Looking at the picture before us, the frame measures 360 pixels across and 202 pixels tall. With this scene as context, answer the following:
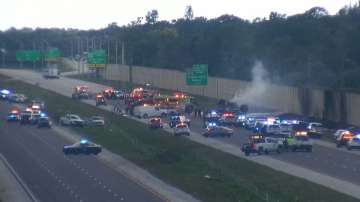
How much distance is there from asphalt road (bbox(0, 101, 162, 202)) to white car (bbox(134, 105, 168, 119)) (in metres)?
13.9

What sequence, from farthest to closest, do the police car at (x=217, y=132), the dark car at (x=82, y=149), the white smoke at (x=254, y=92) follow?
the white smoke at (x=254, y=92) → the police car at (x=217, y=132) → the dark car at (x=82, y=149)

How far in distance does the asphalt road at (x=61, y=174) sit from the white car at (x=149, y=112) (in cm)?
1395

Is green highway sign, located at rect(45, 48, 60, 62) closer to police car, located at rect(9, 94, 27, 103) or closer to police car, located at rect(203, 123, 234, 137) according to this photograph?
police car, located at rect(9, 94, 27, 103)

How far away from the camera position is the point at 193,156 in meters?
49.3

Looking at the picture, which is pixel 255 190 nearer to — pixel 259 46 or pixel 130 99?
pixel 130 99

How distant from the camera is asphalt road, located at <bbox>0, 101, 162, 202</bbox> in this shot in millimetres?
35812

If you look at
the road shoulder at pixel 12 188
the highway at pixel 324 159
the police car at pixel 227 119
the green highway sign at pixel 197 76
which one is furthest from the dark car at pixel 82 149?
the green highway sign at pixel 197 76

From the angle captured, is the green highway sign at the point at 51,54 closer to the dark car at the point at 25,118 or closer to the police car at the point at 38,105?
the police car at the point at 38,105

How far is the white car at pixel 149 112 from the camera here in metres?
77.9

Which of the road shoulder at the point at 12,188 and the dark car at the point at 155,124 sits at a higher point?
the dark car at the point at 155,124

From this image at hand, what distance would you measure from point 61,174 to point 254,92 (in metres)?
44.2

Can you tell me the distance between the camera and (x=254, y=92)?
8569 cm

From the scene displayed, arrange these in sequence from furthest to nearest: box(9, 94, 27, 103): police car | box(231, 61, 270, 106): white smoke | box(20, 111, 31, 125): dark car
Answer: box(9, 94, 27, 103): police car, box(231, 61, 270, 106): white smoke, box(20, 111, 31, 125): dark car

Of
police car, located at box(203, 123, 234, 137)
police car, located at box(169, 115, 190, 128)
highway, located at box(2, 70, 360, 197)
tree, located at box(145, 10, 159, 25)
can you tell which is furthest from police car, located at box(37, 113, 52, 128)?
tree, located at box(145, 10, 159, 25)
